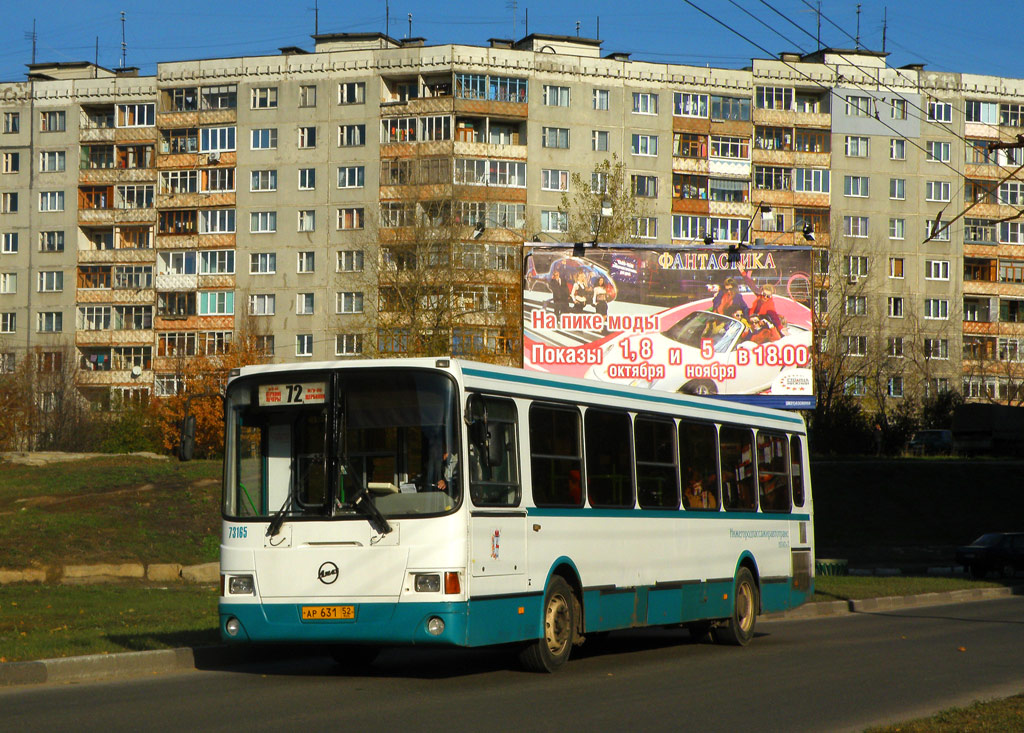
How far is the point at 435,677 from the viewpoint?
12766 mm

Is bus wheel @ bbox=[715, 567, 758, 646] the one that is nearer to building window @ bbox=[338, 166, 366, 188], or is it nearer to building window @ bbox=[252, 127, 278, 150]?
building window @ bbox=[338, 166, 366, 188]

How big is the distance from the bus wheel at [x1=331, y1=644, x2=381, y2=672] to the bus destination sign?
8.35 ft

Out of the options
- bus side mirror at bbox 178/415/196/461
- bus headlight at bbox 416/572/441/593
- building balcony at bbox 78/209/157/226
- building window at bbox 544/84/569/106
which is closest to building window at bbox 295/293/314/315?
building balcony at bbox 78/209/157/226

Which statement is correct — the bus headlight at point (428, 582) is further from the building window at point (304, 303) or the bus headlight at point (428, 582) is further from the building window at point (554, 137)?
the building window at point (304, 303)

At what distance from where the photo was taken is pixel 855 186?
88.8 metres

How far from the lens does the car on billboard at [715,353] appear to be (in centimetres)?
3150

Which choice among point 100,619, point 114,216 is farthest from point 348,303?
point 100,619

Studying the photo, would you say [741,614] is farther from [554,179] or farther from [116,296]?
[116,296]

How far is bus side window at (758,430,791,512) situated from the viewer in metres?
17.7

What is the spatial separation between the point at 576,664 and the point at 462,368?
378cm

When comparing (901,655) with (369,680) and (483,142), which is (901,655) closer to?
(369,680)

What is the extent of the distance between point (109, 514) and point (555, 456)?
19491 mm

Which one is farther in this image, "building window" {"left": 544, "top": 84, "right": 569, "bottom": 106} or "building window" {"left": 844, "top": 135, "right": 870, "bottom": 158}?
"building window" {"left": 844, "top": 135, "right": 870, "bottom": 158}

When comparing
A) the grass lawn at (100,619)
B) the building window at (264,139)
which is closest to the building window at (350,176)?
the building window at (264,139)
